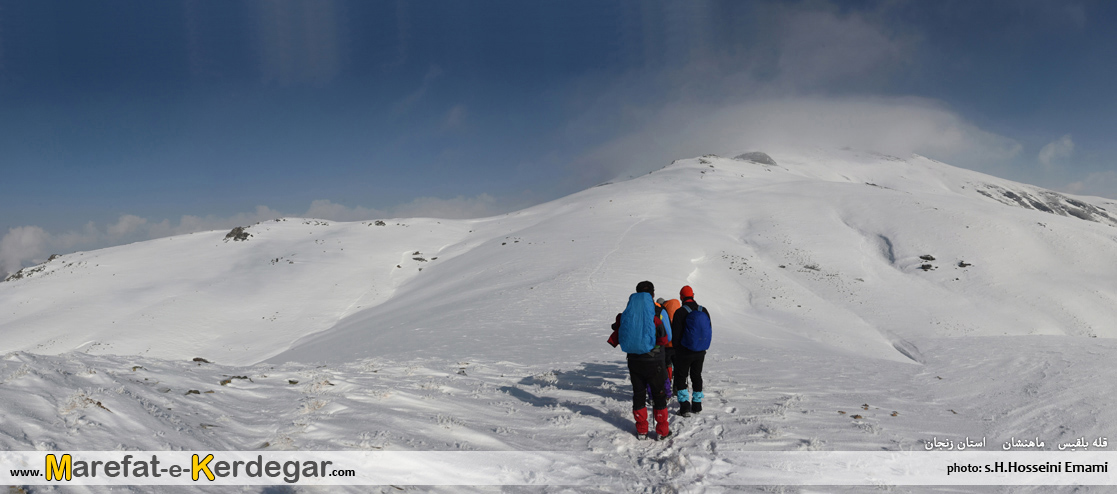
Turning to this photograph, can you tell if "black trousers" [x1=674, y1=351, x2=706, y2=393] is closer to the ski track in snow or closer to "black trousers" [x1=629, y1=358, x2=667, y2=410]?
the ski track in snow

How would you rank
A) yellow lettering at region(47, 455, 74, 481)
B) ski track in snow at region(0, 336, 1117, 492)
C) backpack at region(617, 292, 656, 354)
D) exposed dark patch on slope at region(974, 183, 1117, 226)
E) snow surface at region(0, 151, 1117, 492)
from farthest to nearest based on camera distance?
exposed dark patch on slope at region(974, 183, 1117, 226)
backpack at region(617, 292, 656, 354)
snow surface at region(0, 151, 1117, 492)
ski track in snow at region(0, 336, 1117, 492)
yellow lettering at region(47, 455, 74, 481)

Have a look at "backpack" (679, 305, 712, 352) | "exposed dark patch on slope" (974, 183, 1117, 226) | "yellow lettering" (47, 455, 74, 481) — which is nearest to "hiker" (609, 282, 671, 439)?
"backpack" (679, 305, 712, 352)

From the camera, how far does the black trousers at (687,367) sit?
7941 millimetres

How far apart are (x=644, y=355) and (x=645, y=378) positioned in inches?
13.7

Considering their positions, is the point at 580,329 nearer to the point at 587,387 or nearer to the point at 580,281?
the point at 587,387

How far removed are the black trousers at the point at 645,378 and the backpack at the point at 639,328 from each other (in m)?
0.20

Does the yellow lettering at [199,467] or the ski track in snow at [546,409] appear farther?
the ski track in snow at [546,409]

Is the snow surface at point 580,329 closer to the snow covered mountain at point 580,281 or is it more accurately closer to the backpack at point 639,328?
the snow covered mountain at point 580,281

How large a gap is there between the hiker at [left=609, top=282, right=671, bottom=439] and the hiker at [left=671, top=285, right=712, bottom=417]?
2.70 feet

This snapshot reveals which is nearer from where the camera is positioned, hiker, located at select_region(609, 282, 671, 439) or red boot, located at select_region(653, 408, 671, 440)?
red boot, located at select_region(653, 408, 671, 440)

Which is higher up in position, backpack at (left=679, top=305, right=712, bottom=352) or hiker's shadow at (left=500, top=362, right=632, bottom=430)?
backpack at (left=679, top=305, right=712, bottom=352)

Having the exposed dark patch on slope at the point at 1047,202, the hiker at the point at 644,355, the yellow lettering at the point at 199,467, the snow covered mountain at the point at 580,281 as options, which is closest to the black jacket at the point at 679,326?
the hiker at the point at 644,355

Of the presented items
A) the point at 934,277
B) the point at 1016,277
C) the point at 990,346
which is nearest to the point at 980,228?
the point at 1016,277

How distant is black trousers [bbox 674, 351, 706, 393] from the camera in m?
7.94
